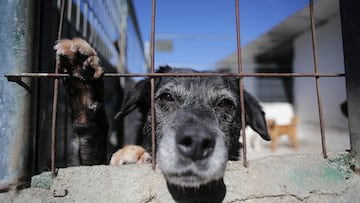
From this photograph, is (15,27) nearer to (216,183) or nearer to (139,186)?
(139,186)

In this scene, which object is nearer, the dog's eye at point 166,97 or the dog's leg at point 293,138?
the dog's eye at point 166,97

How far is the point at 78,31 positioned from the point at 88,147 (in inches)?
64.5

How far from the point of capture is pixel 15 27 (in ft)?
4.61

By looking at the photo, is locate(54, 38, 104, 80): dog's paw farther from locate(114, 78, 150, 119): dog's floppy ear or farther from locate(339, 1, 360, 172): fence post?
locate(339, 1, 360, 172): fence post

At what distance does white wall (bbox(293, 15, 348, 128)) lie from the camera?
859 cm

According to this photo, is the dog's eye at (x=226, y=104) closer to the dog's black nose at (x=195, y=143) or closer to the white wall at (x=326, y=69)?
the dog's black nose at (x=195, y=143)

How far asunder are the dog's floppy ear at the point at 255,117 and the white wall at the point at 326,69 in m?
6.64

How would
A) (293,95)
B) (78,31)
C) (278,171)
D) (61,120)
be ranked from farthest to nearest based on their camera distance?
(293,95)
(78,31)
(61,120)
(278,171)

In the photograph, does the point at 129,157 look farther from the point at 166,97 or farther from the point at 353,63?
the point at 353,63

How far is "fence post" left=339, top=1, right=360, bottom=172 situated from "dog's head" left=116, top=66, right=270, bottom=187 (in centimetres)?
77

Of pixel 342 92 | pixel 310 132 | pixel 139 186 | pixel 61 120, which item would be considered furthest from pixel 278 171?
pixel 310 132

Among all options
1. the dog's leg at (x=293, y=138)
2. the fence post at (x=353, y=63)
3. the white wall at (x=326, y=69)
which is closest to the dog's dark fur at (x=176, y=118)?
the fence post at (x=353, y=63)

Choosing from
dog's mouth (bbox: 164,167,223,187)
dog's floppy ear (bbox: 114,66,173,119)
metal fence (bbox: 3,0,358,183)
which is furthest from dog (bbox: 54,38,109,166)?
dog's mouth (bbox: 164,167,223,187)

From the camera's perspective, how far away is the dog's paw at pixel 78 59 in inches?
65.1
